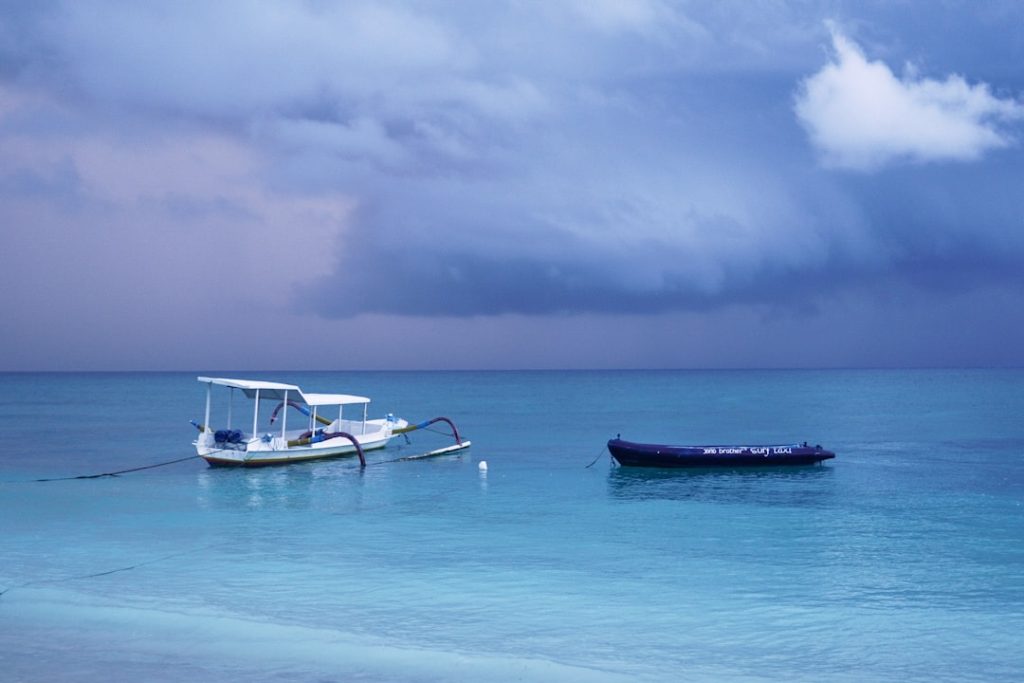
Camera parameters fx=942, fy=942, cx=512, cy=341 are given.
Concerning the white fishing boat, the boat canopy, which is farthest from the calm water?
the boat canopy

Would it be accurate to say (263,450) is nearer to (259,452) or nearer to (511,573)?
(259,452)

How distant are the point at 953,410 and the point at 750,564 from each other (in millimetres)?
76565

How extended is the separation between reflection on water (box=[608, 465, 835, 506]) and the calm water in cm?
21

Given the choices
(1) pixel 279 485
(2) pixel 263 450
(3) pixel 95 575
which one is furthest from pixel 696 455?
(3) pixel 95 575

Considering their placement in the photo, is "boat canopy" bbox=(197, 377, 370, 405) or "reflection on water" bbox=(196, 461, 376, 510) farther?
"boat canopy" bbox=(197, 377, 370, 405)

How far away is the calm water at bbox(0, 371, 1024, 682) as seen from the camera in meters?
13.7

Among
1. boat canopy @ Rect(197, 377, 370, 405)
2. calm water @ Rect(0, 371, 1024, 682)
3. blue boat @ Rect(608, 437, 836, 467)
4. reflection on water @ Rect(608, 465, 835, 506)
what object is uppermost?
boat canopy @ Rect(197, 377, 370, 405)

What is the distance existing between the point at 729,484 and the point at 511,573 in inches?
646

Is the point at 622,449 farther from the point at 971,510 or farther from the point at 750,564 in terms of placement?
the point at 750,564

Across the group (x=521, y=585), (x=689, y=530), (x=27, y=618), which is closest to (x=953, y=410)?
(x=689, y=530)

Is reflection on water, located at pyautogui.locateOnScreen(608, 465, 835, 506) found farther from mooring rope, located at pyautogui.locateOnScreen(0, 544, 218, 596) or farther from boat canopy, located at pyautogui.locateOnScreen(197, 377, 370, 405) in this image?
mooring rope, located at pyautogui.locateOnScreen(0, 544, 218, 596)

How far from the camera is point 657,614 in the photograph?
16297 mm

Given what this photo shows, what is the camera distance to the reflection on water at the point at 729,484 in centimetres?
3062

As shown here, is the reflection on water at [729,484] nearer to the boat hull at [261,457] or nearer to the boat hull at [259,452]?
the boat hull at [259,452]
